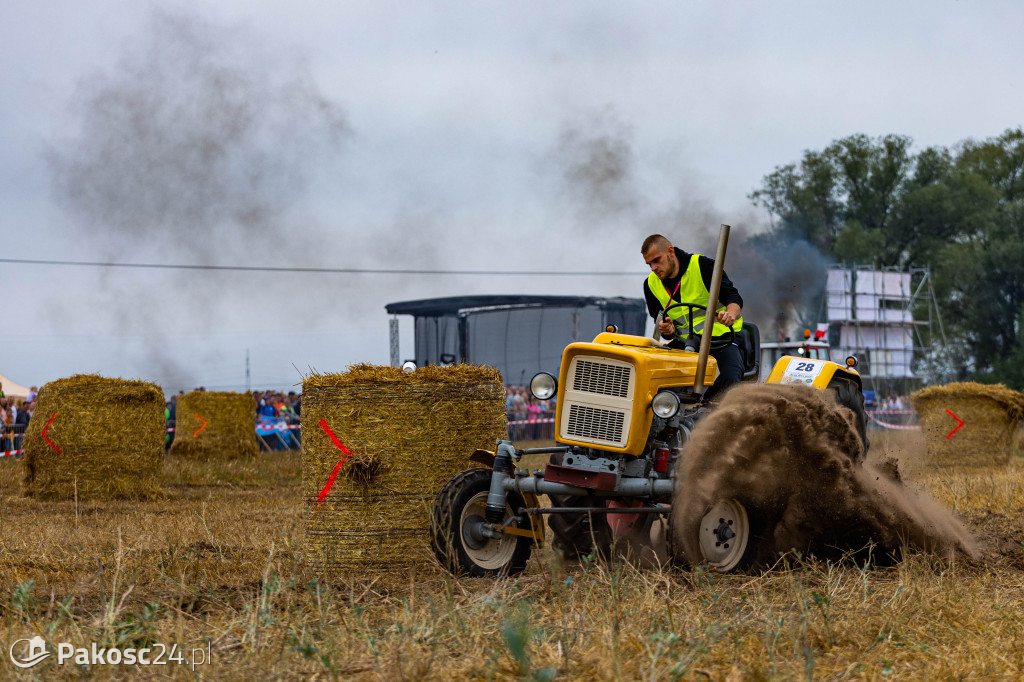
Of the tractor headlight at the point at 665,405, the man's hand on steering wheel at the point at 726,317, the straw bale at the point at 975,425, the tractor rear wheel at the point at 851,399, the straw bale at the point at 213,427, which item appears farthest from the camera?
the straw bale at the point at 213,427

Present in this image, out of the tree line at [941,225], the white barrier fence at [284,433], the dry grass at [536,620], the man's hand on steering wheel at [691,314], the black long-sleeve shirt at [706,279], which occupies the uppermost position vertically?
the tree line at [941,225]

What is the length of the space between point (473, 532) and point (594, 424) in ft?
2.96

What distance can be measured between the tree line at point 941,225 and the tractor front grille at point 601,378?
41.8 meters

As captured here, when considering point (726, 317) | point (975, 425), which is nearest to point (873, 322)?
point (975, 425)

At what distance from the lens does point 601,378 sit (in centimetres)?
664

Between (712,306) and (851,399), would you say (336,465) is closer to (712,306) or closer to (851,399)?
(712,306)

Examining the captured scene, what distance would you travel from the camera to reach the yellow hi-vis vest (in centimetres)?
698

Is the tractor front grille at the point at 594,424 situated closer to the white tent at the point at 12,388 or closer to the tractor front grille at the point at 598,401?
the tractor front grille at the point at 598,401

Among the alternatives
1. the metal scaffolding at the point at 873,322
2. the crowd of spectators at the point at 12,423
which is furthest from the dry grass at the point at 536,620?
the metal scaffolding at the point at 873,322

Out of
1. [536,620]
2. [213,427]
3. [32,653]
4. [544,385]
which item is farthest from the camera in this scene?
[213,427]

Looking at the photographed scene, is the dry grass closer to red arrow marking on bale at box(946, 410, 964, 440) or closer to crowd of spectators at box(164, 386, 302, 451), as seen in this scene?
red arrow marking on bale at box(946, 410, 964, 440)

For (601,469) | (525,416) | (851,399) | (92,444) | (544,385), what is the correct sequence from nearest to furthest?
(601,469)
(544,385)
(851,399)
(92,444)
(525,416)

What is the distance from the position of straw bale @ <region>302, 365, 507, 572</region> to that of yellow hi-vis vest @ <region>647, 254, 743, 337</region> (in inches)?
54.6

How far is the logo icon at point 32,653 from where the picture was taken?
3992 mm
